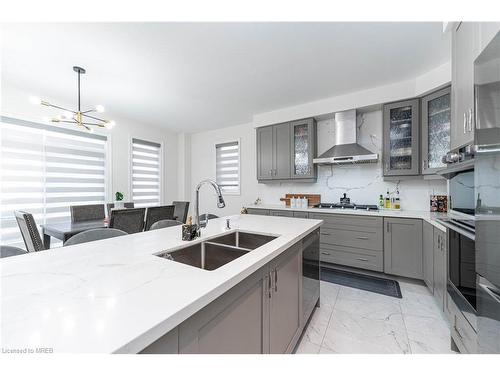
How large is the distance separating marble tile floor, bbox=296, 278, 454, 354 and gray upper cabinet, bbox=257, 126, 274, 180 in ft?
7.19

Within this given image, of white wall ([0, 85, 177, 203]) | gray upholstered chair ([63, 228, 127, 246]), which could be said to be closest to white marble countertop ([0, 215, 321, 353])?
gray upholstered chair ([63, 228, 127, 246])

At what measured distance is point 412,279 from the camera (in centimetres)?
269

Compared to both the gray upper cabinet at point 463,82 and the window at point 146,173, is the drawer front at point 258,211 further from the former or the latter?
the gray upper cabinet at point 463,82

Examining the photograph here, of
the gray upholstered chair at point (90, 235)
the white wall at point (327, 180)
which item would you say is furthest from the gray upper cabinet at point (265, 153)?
the gray upholstered chair at point (90, 235)

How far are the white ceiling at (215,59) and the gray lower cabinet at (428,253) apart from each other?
1.84m

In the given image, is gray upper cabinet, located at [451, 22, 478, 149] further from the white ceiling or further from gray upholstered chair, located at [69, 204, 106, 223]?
gray upholstered chair, located at [69, 204, 106, 223]

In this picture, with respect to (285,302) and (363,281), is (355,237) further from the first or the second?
(285,302)

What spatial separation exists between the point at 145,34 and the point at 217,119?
2499mm

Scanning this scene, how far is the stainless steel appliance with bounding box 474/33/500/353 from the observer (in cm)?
92

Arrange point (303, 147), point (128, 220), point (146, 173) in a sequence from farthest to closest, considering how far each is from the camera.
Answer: point (146, 173), point (303, 147), point (128, 220)

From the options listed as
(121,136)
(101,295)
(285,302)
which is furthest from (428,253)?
(121,136)

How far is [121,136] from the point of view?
421 cm

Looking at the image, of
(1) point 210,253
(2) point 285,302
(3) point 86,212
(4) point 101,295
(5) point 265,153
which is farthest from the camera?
(5) point 265,153

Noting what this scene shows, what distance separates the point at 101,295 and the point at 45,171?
147 inches
